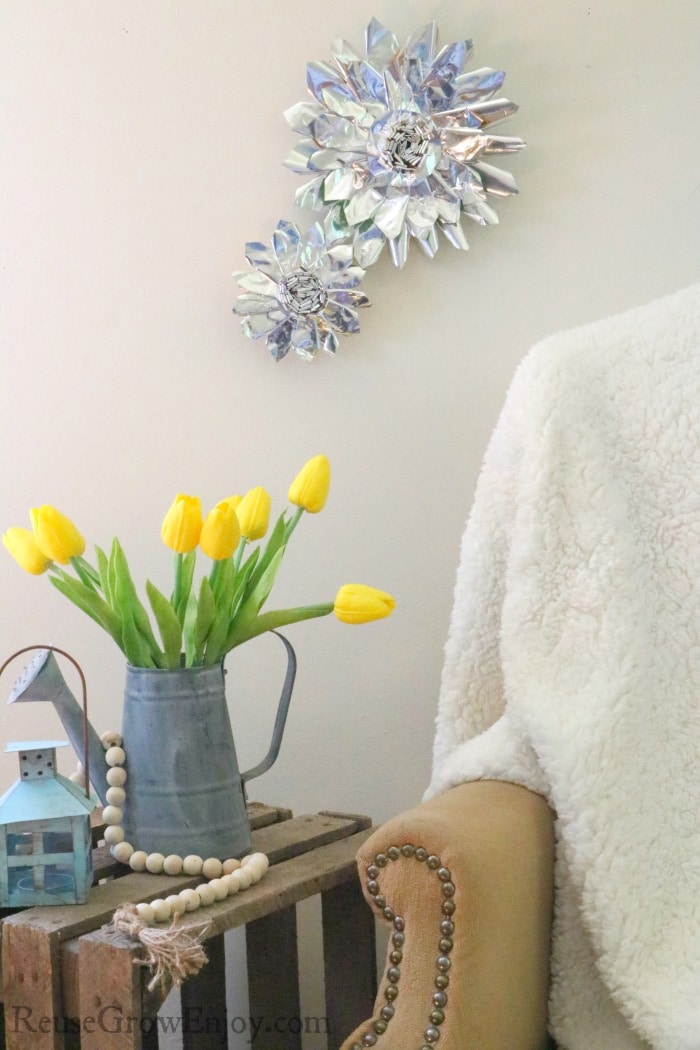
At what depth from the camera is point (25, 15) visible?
1.46 metres

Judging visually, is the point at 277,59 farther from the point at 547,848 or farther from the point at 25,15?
the point at 547,848

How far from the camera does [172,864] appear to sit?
0.96 meters

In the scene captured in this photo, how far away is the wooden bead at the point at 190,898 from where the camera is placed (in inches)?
34.4

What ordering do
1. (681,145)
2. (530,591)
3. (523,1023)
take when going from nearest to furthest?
(523,1023) → (530,591) → (681,145)

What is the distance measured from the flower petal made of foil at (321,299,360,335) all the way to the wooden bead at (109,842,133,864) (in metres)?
0.75

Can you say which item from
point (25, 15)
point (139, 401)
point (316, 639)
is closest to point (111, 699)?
point (316, 639)

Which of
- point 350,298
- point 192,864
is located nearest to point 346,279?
point 350,298

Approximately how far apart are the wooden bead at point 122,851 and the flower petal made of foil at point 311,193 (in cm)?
88

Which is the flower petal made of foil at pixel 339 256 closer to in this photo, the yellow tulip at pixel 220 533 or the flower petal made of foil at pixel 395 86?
the flower petal made of foil at pixel 395 86

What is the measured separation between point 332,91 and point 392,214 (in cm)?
19

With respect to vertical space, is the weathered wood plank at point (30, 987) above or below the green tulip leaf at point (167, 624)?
below

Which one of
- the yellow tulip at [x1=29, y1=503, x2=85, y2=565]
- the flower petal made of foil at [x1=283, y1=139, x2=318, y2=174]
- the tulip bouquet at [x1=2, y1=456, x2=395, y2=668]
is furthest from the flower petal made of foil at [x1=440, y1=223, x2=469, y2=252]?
the yellow tulip at [x1=29, y1=503, x2=85, y2=565]

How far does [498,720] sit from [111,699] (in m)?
0.65

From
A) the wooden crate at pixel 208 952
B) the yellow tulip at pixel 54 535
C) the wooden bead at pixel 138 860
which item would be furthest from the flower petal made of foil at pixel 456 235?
the wooden bead at pixel 138 860
